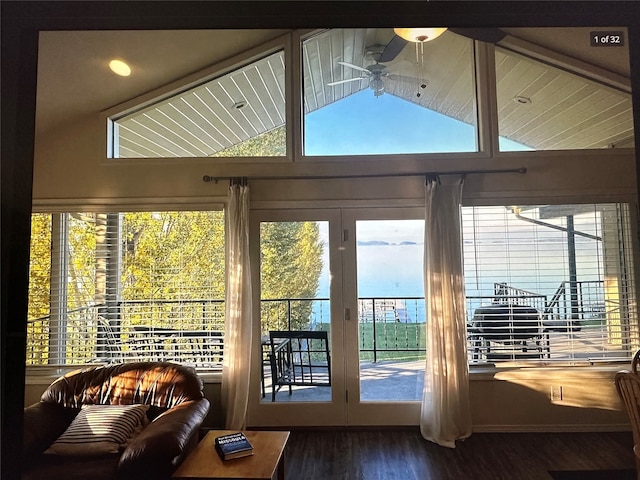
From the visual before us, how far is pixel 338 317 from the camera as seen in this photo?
3490 mm

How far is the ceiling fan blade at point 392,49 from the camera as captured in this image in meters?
2.75

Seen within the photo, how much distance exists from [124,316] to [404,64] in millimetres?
3252

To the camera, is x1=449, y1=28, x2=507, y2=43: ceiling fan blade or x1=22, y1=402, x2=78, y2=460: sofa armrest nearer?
x1=449, y1=28, x2=507, y2=43: ceiling fan blade

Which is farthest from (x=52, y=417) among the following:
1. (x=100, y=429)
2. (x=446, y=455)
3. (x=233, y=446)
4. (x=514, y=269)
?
(x=514, y=269)

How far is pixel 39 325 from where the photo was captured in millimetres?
3479

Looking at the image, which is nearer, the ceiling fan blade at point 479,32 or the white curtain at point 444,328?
the ceiling fan blade at point 479,32

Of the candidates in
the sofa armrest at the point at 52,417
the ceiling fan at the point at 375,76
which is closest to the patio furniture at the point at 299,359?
the sofa armrest at the point at 52,417

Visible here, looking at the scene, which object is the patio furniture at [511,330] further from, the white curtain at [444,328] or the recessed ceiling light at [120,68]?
the recessed ceiling light at [120,68]

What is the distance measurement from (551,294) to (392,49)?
2.40 meters

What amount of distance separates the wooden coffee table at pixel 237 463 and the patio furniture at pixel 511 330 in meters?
2.04

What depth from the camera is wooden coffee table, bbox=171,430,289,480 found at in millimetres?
1895

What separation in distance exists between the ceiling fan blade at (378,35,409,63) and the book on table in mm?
2599

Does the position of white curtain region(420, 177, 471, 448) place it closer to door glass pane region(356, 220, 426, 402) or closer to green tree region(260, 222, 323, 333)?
door glass pane region(356, 220, 426, 402)

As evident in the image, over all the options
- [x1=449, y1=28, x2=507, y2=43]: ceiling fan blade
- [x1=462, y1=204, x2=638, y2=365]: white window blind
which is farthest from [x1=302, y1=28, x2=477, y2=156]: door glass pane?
[x1=449, y1=28, x2=507, y2=43]: ceiling fan blade
